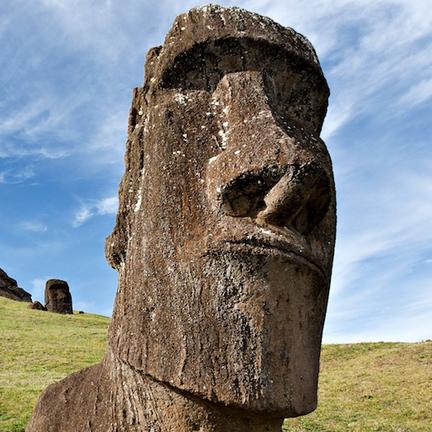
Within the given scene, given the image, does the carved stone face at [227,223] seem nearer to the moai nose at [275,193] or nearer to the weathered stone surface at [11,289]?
the moai nose at [275,193]

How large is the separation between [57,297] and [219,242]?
31.9 m

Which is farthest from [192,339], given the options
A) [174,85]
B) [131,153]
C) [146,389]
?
[174,85]

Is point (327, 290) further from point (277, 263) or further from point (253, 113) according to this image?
point (253, 113)

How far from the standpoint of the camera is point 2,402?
36.9 feet

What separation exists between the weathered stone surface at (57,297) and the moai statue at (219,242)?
101ft

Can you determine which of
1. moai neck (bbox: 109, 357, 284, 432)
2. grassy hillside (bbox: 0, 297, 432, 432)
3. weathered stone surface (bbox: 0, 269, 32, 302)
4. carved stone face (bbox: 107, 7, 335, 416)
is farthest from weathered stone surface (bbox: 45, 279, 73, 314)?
moai neck (bbox: 109, 357, 284, 432)

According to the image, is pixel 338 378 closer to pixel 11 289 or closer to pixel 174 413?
pixel 174 413

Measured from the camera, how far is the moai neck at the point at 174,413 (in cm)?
289

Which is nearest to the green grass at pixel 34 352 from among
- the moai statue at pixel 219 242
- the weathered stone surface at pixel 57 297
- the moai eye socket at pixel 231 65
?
the weathered stone surface at pixel 57 297

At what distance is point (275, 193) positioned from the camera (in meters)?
2.97

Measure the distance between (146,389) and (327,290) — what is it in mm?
1105

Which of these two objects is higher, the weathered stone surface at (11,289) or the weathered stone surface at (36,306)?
the weathered stone surface at (11,289)

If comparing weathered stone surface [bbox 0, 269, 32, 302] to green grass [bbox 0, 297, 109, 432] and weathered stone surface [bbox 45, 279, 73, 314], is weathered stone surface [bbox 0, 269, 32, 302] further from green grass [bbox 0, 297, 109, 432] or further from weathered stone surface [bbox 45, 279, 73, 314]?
green grass [bbox 0, 297, 109, 432]

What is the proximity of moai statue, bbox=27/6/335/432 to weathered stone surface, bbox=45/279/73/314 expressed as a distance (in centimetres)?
3064
